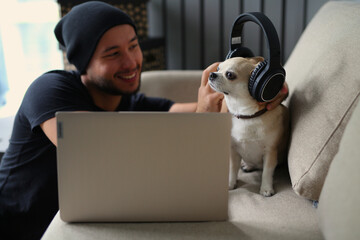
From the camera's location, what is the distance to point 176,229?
2.52 ft

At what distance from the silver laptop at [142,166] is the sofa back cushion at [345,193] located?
7.6 inches

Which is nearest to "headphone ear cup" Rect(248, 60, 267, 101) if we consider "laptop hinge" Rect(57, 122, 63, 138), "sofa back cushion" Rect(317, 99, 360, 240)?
"sofa back cushion" Rect(317, 99, 360, 240)

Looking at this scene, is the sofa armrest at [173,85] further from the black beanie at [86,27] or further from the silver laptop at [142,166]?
the silver laptop at [142,166]

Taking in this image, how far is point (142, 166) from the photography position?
741 mm

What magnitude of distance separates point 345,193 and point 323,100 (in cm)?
31

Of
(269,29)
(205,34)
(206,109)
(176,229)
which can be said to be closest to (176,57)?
(205,34)

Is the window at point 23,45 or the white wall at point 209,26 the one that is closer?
the white wall at point 209,26

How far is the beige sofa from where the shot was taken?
2.11 feet

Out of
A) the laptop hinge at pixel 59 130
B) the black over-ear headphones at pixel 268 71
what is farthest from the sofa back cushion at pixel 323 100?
the laptop hinge at pixel 59 130

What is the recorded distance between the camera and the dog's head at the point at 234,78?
2.89 feet

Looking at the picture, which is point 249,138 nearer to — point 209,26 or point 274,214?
point 274,214

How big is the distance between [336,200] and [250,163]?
41 cm

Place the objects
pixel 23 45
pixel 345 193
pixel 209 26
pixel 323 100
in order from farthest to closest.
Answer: pixel 23 45
pixel 209 26
pixel 323 100
pixel 345 193

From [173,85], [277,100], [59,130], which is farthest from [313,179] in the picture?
[173,85]
